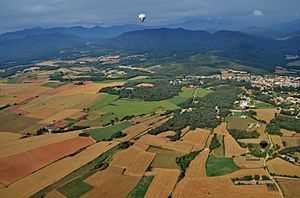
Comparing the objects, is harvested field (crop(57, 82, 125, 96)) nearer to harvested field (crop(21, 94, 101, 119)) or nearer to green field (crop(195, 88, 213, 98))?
harvested field (crop(21, 94, 101, 119))

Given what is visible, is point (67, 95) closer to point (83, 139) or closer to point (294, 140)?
point (83, 139)

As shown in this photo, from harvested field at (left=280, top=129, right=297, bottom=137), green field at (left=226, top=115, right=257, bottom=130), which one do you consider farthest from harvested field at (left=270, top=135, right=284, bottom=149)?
green field at (left=226, top=115, right=257, bottom=130)

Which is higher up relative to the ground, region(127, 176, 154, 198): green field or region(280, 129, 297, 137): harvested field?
region(280, 129, 297, 137): harvested field

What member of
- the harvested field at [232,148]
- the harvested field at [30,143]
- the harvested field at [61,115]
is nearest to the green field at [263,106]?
the harvested field at [232,148]

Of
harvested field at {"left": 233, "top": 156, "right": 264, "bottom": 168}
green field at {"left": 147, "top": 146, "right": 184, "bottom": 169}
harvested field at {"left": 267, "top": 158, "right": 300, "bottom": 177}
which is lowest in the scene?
green field at {"left": 147, "top": 146, "right": 184, "bottom": 169}

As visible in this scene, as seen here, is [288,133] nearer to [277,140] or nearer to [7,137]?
[277,140]

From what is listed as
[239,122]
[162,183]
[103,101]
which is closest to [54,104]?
[103,101]

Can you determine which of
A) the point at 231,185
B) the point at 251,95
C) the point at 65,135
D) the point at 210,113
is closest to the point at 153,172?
the point at 231,185

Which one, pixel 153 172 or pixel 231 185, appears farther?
pixel 153 172
